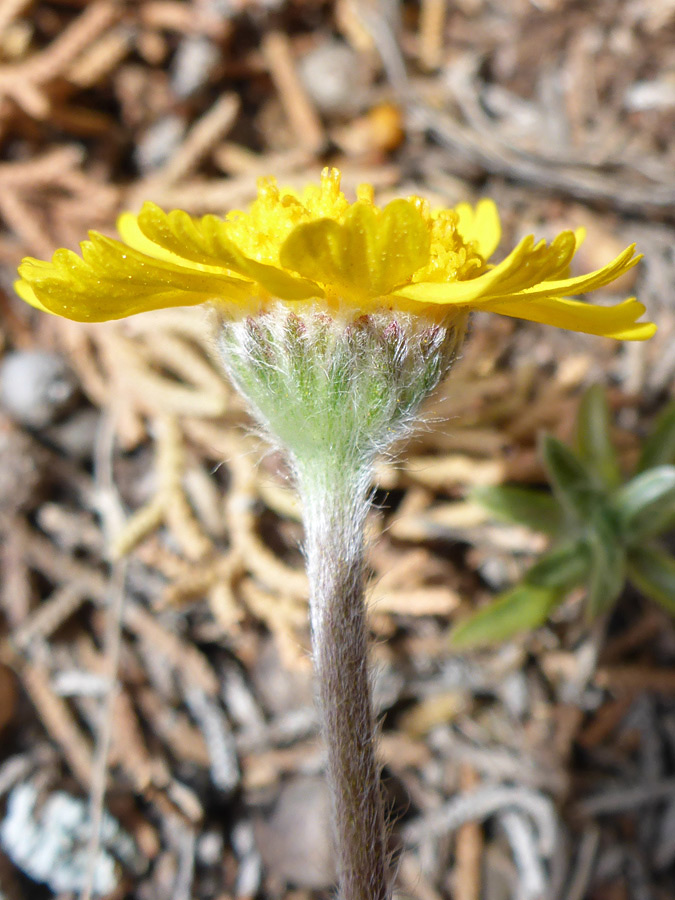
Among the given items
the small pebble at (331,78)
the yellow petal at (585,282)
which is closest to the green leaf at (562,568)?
the yellow petal at (585,282)

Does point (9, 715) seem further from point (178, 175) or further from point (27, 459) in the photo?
point (178, 175)

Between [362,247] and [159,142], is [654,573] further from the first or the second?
[159,142]

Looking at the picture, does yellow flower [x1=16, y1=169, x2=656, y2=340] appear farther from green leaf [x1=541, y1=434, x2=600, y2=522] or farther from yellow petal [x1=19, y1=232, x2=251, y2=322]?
green leaf [x1=541, y1=434, x2=600, y2=522]

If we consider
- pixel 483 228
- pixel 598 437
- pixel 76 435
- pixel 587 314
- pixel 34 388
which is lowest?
pixel 76 435

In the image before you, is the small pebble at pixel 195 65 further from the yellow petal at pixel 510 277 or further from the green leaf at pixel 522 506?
the yellow petal at pixel 510 277

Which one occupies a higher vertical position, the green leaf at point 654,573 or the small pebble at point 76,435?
the green leaf at point 654,573

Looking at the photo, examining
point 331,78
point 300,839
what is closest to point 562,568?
point 300,839
